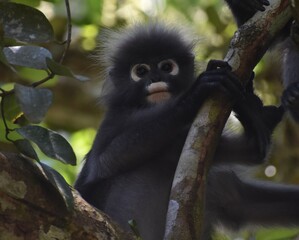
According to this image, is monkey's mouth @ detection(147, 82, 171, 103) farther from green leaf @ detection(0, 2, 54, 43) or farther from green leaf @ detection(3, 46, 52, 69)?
green leaf @ detection(3, 46, 52, 69)

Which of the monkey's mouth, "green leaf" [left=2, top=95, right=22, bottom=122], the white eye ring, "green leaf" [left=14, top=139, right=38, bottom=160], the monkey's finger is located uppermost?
the white eye ring

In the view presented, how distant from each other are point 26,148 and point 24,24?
0.64m

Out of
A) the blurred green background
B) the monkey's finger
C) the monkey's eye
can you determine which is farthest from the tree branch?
the blurred green background

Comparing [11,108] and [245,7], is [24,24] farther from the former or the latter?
[245,7]

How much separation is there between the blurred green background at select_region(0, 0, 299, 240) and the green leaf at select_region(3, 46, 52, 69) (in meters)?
3.41

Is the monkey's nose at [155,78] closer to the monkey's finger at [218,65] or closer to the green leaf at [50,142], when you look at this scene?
the monkey's finger at [218,65]

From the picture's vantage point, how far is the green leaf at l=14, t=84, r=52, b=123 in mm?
2834

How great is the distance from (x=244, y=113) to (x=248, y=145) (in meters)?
0.32

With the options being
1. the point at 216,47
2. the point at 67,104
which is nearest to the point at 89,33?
the point at 67,104

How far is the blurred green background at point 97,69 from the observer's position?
6.77 m

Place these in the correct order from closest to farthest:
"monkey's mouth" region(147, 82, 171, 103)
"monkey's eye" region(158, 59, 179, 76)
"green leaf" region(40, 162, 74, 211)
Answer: "green leaf" region(40, 162, 74, 211), "monkey's mouth" region(147, 82, 171, 103), "monkey's eye" region(158, 59, 179, 76)

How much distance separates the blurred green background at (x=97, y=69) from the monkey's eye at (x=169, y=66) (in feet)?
6.46

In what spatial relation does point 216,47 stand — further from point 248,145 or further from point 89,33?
point 248,145

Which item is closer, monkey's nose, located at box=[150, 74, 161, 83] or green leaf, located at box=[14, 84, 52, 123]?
green leaf, located at box=[14, 84, 52, 123]
